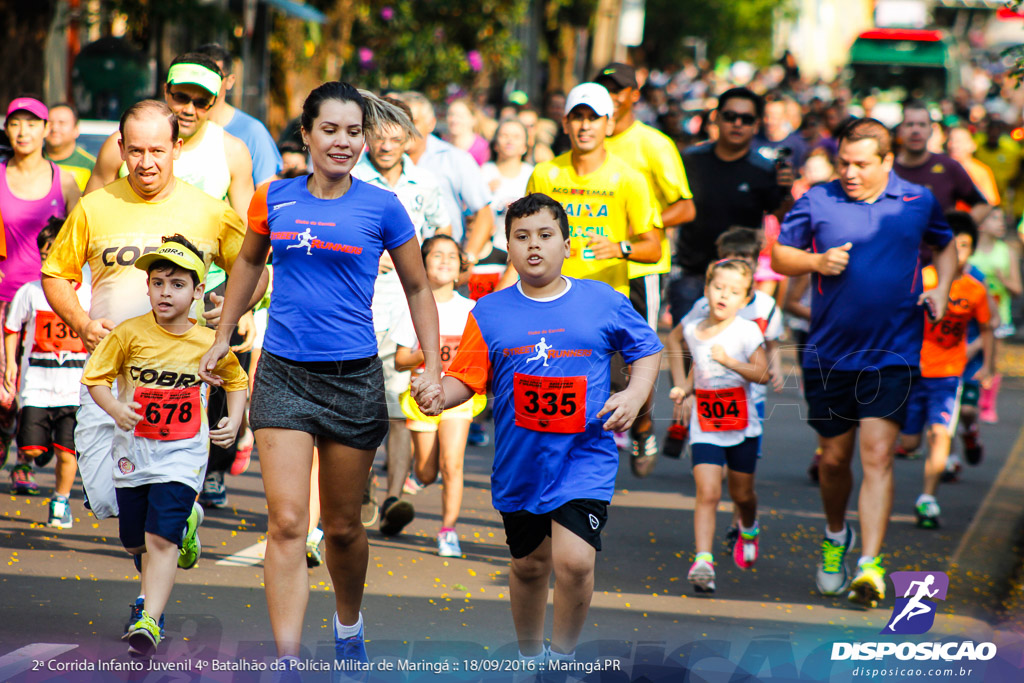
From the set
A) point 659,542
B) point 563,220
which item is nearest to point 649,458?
point 659,542

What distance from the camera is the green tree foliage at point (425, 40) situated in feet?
79.2

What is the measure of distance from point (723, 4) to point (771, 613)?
42589 millimetres

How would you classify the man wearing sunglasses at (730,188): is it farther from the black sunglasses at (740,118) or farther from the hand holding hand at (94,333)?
the hand holding hand at (94,333)

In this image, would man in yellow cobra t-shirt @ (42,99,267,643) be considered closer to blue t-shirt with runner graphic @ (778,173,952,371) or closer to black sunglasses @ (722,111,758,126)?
blue t-shirt with runner graphic @ (778,173,952,371)

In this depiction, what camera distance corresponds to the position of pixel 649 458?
27.2ft

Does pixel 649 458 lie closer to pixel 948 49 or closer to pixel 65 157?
pixel 65 157

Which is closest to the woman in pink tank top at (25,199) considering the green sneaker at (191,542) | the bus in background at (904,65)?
the green sneaker at (191,542)

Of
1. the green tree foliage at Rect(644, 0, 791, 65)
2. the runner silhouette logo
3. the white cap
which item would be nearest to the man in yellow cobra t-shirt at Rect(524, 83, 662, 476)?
the white cap

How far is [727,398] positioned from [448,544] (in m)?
1.50

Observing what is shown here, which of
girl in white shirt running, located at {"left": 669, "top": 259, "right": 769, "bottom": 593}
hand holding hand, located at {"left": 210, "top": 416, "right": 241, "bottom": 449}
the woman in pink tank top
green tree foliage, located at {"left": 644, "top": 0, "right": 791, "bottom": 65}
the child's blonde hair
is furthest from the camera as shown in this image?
green tree foliage, located at {"left": 644, "top": 0, "right": 791, "bottom": 65}

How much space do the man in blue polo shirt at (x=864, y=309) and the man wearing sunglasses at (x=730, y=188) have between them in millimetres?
1710

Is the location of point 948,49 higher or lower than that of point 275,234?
higher

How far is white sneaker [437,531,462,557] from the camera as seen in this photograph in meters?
6.66

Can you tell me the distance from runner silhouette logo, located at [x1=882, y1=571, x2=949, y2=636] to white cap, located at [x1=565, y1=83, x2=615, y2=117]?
98.1 inches
